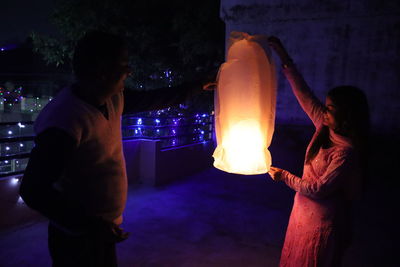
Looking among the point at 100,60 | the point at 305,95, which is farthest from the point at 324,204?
the point at 100,60

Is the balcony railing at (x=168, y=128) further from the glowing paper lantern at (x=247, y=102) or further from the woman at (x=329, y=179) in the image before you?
the glowing paper lantern at (x=247, y=102)

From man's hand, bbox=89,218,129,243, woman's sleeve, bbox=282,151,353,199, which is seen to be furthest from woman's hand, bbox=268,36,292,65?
man's hand, bbox=89,218,129,243

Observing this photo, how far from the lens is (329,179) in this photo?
1.91 m

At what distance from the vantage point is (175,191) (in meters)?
5.63

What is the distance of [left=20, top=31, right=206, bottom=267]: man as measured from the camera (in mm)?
1053

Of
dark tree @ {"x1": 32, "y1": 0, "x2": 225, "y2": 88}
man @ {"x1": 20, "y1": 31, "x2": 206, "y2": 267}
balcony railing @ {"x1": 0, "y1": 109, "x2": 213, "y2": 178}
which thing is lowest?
balcony railing @ {"x1": 0, "y1": 109, "x2": 213, "y2": 178}

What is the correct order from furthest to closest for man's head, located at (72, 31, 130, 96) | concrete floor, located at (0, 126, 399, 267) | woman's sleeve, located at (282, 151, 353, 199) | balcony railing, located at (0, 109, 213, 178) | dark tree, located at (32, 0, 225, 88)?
dark tree, located at (32, 0, 225, 88), balcony railing, located at (0, 109, 213, 178), concrete floor, located at (0, 126, 399, 267), woman's sleeve, located at (282, 151, 353, 199), man's head, located at (72, 31, 130, 96)

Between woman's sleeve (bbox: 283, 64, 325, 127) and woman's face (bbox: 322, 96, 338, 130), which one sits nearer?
woman's face (bbox: 322, 96, 338, 130)

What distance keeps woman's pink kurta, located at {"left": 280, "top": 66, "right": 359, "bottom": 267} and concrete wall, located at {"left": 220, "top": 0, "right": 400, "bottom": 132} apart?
221 inches

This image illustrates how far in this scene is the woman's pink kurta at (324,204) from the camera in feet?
6.27

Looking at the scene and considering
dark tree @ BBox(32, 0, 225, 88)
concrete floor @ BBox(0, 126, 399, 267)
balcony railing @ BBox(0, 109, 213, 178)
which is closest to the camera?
concrete floor @ BBox(0, 126, 399, 267)

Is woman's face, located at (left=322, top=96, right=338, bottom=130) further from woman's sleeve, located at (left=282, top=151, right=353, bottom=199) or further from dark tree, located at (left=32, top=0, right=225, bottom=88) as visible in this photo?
dark tree, located at (left=32, top=0, right=225, bottom=88)

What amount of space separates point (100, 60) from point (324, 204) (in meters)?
1.63

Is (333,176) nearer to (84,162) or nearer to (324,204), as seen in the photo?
(324,204)
